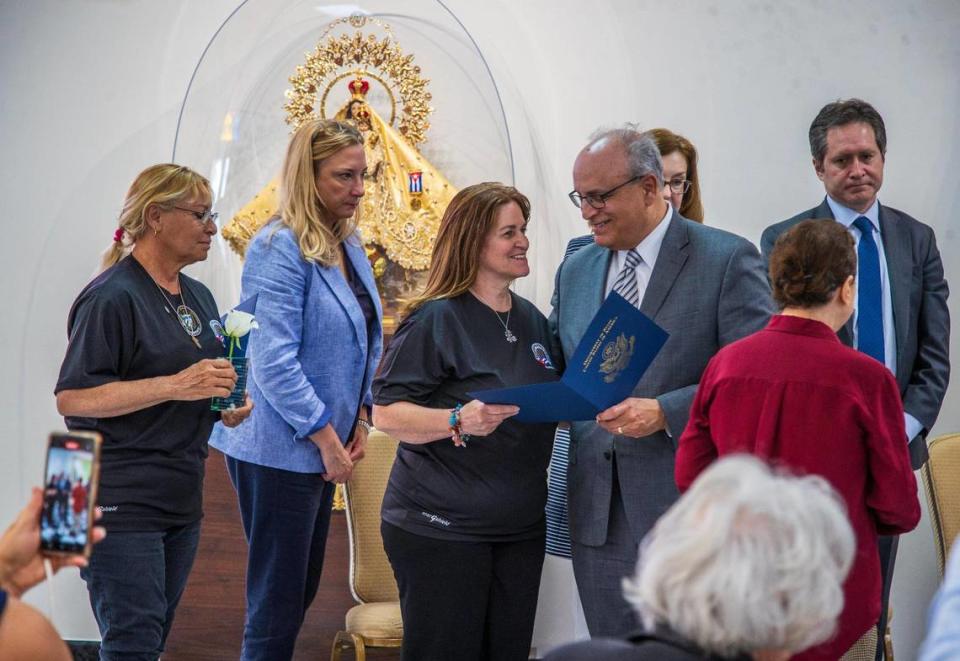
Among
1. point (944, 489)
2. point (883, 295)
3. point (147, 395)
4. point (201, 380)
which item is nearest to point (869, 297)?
point (883, 295)

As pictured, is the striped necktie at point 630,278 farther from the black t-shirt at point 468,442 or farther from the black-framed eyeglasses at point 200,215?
the black-framed eyeglasses at point 200,215

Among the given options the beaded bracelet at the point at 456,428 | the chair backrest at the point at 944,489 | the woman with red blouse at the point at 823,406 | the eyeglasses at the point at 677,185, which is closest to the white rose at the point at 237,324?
the beaded bracelet at the point at 456,428

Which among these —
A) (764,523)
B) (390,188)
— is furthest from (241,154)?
(764,523)

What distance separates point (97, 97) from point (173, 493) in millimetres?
2290

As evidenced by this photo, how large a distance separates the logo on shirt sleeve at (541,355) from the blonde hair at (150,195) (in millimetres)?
970

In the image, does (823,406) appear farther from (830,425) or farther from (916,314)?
(916,314)

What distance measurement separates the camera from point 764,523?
1394 mm

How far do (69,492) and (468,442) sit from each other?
1.26 meters

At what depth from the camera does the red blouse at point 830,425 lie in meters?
2.29

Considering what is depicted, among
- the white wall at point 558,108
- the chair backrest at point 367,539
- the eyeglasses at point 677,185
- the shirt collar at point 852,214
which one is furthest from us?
the white wall at point 558,108

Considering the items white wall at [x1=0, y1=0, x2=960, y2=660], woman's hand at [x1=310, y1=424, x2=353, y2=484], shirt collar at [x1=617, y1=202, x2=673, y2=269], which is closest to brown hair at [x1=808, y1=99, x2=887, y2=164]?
white wall at [x1=0, y1=0, x2=960, y2=660]

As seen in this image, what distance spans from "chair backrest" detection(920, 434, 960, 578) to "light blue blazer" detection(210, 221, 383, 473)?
200 cm

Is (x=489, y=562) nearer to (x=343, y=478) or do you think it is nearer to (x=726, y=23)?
(x=343, y=478)

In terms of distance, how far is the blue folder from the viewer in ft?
7.90
